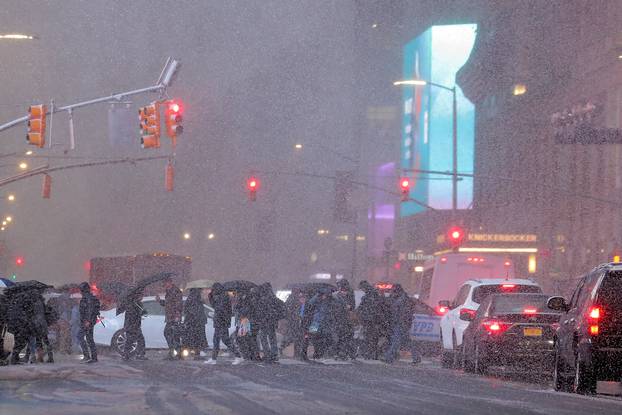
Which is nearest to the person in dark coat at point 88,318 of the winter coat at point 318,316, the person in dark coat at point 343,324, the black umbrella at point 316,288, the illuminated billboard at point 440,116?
the winter coat at point 318,316

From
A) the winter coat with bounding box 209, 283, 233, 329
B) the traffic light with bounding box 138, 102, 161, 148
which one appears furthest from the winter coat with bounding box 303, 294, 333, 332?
the traffic light with bounding box 138, 102, 161, 148

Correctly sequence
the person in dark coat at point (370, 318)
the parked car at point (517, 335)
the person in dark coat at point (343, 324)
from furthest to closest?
the person in dark coat at point (370, 318)
the person in dark coat at point (343, 324)
the parked car at point (517, 335)

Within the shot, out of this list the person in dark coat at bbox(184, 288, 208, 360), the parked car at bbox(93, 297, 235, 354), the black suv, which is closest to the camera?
the black suv

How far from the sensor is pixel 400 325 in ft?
90.3

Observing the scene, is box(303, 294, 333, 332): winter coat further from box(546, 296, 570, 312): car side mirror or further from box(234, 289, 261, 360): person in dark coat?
box(546, 296, 570, 312): car side mirror

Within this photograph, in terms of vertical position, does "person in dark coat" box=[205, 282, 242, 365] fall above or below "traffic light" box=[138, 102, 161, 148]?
below

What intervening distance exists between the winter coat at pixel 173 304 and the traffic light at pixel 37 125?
4752mm

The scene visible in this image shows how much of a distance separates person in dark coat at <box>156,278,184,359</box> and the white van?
8625 mm

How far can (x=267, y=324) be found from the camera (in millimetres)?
25875

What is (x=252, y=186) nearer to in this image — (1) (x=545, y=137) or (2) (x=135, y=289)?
(2) (x=135, y=289)

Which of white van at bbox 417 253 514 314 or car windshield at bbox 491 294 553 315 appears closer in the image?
car windshield at bbox 491 294 553 315

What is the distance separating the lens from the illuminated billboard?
100188 mm

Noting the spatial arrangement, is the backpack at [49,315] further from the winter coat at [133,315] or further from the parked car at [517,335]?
the parked car at [517,335]

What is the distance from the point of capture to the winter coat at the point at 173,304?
27203 mm
